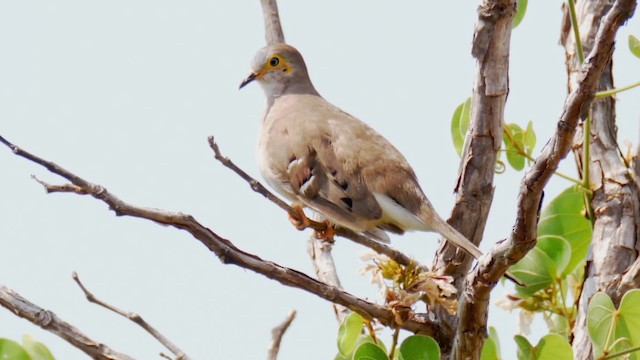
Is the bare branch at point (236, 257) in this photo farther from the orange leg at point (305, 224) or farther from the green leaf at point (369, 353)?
the orange leg at point (305, 224)

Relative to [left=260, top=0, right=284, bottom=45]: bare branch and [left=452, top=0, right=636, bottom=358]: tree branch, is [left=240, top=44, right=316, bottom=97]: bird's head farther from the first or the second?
[left=452, top=0, right=636, bottom=358]: tree branch

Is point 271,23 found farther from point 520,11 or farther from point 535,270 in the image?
point 535,270

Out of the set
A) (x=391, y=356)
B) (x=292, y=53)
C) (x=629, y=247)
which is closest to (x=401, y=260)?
(x=391, y=356)

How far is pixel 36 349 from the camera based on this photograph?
330 cm

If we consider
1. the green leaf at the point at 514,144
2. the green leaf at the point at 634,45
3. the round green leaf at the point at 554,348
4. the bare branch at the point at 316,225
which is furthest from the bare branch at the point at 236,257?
the green leaf at the point at 634,45

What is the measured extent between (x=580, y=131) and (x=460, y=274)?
0.93 m

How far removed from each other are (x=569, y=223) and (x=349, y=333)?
48.4 inches

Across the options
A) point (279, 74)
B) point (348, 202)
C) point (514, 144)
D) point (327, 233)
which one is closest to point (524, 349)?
point (514, 144)

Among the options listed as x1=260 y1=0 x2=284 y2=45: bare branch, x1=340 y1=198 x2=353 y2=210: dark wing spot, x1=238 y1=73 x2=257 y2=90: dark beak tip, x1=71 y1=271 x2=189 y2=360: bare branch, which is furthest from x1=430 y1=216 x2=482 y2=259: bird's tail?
x1=238 y1=73 x2=257 y2=90: dark beak tip

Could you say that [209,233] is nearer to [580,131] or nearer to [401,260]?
[401,260]

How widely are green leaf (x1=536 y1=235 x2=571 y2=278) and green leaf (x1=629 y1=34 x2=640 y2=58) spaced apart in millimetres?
805

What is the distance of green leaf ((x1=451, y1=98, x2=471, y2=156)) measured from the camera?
4.34m

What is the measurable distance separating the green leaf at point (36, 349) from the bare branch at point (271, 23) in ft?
9.78

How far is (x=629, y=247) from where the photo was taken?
4.32 meters
